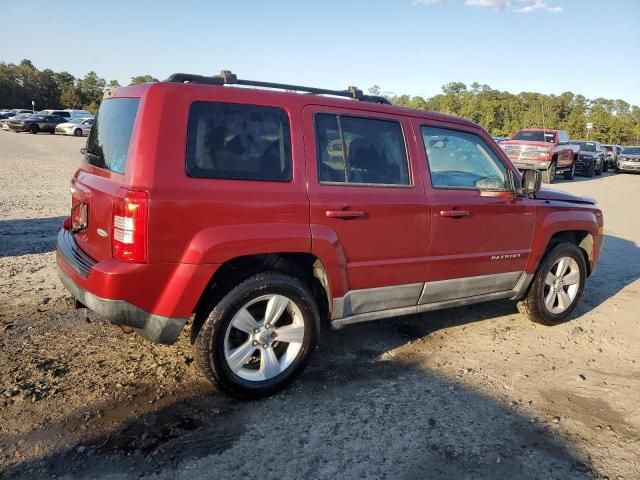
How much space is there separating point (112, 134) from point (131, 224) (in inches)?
32.9

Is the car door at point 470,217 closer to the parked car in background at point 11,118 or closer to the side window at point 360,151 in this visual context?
the side window at point 360,151

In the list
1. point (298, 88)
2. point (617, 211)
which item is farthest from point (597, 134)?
point (298, 88)

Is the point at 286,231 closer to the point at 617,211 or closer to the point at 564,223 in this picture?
the point at 564,223

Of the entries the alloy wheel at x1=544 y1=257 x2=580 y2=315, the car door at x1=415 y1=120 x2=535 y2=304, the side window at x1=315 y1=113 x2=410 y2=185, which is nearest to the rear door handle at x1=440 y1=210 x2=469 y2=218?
the car door at x1=415 y1=120 x2=535 y2=304

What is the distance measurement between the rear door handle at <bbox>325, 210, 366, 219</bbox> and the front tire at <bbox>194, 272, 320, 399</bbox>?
48 cm

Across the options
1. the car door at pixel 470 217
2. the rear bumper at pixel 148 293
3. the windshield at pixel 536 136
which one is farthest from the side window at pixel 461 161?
the windshield at pixel 536 136

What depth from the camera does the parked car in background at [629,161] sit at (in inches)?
1103

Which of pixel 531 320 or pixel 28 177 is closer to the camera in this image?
pixel 531 320

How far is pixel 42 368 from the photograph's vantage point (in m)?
3.49

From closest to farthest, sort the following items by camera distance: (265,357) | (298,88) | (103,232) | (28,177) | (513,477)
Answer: (513,477), (103,232), (265,357), (298,88), (28,177)

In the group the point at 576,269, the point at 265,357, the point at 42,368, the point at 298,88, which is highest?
the point at 298,88

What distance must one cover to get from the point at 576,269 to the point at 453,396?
7.74 feet

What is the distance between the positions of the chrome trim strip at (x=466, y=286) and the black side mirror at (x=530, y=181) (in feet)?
2.38

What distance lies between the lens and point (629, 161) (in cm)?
2817
